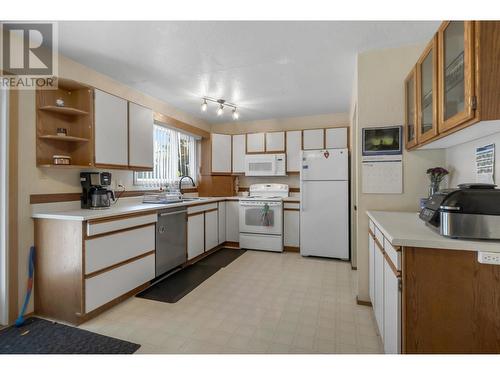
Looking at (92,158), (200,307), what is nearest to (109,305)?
(200,307)

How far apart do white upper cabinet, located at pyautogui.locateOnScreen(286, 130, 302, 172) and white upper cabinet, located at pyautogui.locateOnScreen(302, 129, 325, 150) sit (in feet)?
0.28

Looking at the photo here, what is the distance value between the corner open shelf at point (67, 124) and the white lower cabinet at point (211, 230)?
1901mm

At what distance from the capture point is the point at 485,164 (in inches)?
63.4

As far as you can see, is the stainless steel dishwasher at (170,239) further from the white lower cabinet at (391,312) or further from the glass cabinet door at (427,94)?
the glass cabinet door at (427,94)

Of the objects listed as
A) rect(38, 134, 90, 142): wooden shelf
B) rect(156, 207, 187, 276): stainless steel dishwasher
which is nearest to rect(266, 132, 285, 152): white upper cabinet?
rect(156, 207, 187, 276): stainless steel dishwasher

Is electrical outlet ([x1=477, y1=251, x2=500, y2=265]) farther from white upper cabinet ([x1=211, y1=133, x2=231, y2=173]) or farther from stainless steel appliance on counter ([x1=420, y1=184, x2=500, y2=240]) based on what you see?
white upper cabinet ([x1=211, y1=133, x2=231, y2=173])

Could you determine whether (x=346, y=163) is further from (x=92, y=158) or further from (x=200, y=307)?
(x=92, y=158)

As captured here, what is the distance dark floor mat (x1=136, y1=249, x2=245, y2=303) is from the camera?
8.36ft

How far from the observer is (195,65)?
8.47ft

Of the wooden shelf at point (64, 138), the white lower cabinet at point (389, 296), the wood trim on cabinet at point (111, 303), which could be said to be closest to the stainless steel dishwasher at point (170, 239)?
the wood trim on cabinet at point (111, 303)

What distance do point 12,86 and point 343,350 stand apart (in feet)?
10.7

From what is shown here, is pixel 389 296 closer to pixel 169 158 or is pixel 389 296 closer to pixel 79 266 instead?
pixel 79 266

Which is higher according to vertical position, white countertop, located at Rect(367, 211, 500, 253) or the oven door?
white countertop, located at Rect(367, 211, 500, 253)

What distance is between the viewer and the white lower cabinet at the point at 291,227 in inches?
158
